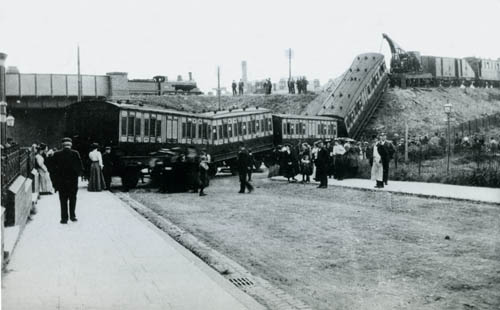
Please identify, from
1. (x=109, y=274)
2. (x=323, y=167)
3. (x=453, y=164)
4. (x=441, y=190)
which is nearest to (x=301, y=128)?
(x=453, y=164)

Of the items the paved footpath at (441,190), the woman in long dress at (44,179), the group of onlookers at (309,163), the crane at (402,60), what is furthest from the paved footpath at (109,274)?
the crane at (402,60)

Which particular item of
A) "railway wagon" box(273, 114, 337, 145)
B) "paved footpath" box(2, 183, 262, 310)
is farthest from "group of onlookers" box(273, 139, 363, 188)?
"railway wagon" box(273, 114, 337, 145)

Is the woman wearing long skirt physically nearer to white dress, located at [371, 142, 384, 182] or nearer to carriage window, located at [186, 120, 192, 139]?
carriage window, located at [186, 120, 192, 139]

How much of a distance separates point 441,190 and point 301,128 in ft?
73.3

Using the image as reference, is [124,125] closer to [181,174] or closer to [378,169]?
[181,174]

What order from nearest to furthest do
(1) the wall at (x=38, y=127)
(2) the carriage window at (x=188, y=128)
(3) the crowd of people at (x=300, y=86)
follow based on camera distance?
(2) the carriage window at (x=188, y=128) < (1) the wall at (x=38, y=127) < (3) the crowd of people at (x=300, y=86)

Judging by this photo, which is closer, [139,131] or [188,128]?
[139,131]

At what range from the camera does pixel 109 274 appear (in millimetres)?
6996

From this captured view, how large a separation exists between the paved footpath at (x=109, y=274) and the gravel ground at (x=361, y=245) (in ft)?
3.05

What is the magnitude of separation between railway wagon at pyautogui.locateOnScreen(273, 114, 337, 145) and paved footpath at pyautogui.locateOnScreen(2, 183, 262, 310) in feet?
87.9

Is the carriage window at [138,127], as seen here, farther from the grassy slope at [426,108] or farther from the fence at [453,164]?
the grassy slope at [426,108]

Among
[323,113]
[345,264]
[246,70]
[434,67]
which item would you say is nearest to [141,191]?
[345,264]

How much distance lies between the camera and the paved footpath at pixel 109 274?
5.84 m

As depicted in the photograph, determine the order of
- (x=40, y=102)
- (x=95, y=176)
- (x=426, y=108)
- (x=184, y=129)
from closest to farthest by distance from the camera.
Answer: (x=95, y=176) → (x=184, y=129) → (x=40, y=102) → (x=426, y=108)
